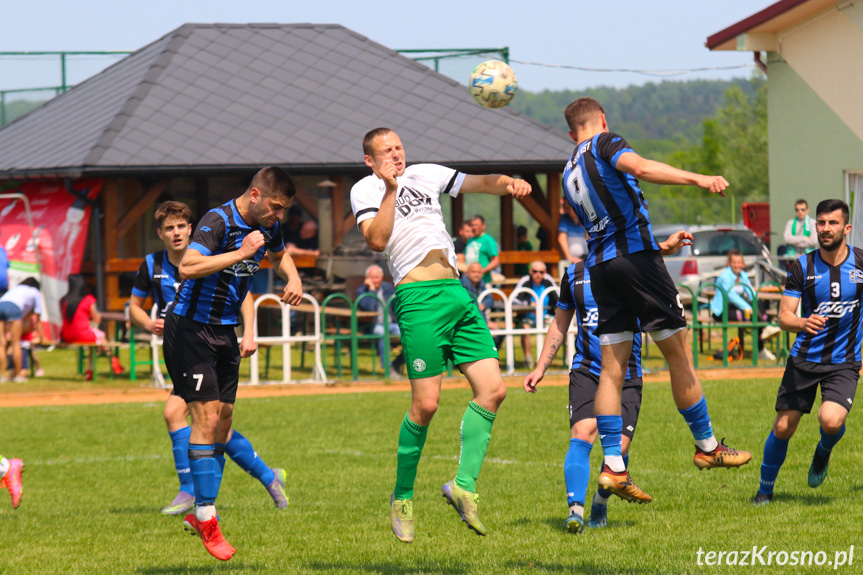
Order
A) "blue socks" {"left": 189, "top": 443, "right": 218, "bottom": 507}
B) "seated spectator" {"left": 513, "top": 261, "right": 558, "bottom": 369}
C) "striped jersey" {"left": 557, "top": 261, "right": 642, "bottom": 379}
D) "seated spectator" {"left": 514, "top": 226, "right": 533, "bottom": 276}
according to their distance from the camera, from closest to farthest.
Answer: "blue socks" {"left": 189, "top": 443, "right": 218, "bottom": 507}
"striped jersey" {"left": 557, "top": 261, "right": 642, "bottom": 379}
"seated spectator" {"left": 513, "top": 261, "right": 558, "bottom": 369}
"seated spectator" {"left": 514, "top": 226, "right": 533, "bottom": 276}

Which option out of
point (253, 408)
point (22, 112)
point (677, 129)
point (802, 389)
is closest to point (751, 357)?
point (253, 408)

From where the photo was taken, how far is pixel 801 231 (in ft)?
60.7

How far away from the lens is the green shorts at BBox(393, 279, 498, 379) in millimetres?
6059

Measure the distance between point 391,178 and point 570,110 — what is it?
49.9 inches

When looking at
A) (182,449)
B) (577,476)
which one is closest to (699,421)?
(577,476)

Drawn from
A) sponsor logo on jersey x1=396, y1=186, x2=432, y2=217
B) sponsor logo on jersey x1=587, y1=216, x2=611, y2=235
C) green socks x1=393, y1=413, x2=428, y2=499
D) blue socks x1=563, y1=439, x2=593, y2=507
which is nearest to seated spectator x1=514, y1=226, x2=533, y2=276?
blue socks x1=563, y1=439, x2=593, y2=507

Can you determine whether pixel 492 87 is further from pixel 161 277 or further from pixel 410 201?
pixel 161 277

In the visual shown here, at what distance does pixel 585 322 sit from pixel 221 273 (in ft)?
8.15

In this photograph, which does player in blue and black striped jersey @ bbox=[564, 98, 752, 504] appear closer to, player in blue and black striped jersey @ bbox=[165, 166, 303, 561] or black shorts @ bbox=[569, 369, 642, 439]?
black shorts @ bbox=[569, 369, 642, 439]

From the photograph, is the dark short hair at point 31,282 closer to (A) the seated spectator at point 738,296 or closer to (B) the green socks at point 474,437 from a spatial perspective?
(A) the seated spectator at point 738,296

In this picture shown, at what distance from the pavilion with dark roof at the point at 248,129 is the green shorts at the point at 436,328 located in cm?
1451

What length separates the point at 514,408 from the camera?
13469 mm

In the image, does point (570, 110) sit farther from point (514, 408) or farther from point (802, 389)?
point (514, 408)

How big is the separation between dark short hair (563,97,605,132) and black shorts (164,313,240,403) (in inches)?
100
